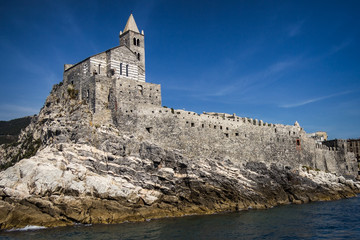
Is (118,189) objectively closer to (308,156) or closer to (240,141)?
(240,141)

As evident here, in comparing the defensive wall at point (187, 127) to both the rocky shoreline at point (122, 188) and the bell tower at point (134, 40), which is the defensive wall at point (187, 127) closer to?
the rocky shoreline at point (122, 188)

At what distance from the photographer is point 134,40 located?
45562 millimetres

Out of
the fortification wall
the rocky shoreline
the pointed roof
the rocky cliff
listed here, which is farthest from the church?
the rocky shoreline

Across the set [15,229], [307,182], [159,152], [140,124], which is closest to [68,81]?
[140,124]

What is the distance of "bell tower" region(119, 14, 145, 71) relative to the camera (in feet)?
147

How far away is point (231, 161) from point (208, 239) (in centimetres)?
1903

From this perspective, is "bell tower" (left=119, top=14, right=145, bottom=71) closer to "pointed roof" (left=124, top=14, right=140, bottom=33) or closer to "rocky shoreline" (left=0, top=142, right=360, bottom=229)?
"pointed roof" (left=124, top=14, right=140, bottom=33)

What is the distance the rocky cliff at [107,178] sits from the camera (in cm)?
2789

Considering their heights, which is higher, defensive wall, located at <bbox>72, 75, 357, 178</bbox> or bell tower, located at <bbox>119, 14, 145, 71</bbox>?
bell tower, located at <bbox>119, 14, 145, 71</bbox>

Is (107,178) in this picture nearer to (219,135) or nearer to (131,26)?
(219,135)

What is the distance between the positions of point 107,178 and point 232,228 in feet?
39.9

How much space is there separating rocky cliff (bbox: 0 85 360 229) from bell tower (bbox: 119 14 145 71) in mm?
10137

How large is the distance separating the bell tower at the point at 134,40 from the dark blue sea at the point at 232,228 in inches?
886

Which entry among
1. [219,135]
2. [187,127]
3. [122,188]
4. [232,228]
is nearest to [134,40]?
[187,127]
